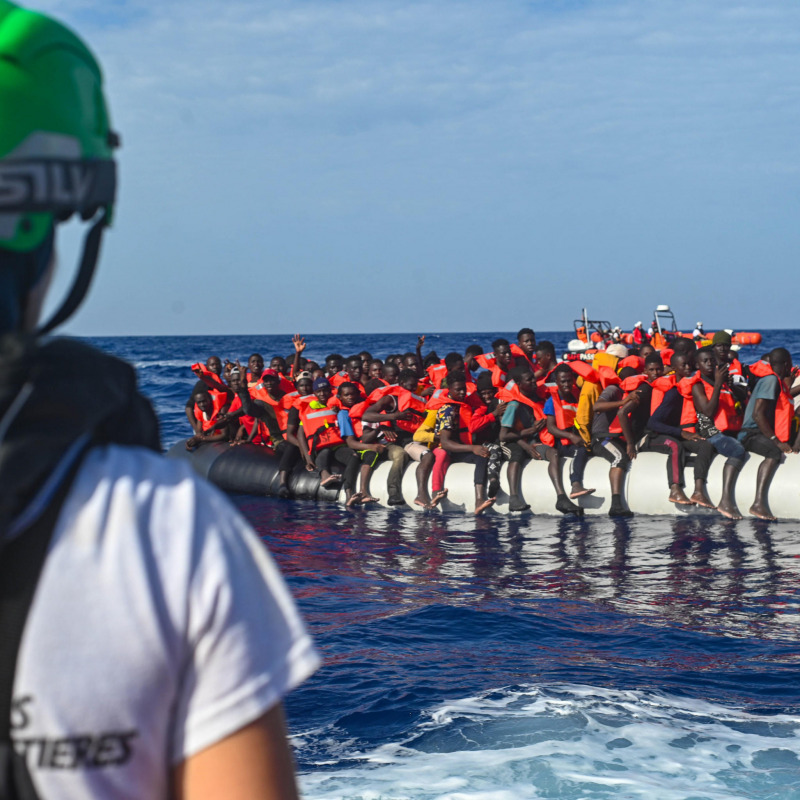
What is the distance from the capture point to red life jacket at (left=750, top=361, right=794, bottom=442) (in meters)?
10.1

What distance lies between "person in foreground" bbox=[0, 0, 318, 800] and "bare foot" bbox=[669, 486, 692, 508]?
397 inches

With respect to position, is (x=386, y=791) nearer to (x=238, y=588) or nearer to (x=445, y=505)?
(x=238, y=588)

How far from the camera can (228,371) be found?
14172mm

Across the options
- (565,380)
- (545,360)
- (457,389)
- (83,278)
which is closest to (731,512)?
(565,380)

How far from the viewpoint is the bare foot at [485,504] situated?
11469mm

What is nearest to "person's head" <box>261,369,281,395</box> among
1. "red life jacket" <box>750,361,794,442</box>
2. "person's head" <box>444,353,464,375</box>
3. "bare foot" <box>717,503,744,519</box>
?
"person's head" <box>444,353,464,375</box>

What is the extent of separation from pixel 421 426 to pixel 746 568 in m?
4.83

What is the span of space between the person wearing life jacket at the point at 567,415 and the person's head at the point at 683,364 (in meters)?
1.16

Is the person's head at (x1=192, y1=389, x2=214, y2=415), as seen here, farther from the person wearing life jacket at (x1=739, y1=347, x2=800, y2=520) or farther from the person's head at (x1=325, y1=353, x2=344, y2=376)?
the person wearing life jacket at (x1=739, y1=347, x2=800, y2=520)

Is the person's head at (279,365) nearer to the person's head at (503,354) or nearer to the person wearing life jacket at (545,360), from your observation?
the person's head at (503,354)

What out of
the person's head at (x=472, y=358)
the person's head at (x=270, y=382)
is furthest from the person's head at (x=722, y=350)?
the person's head at (x=270, y=382)

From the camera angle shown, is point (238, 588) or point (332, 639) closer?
point (238, 588)

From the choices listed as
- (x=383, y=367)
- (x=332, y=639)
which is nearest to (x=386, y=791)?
(x=332, y=639)

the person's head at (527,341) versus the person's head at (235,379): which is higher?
the person's head at (527,341)
